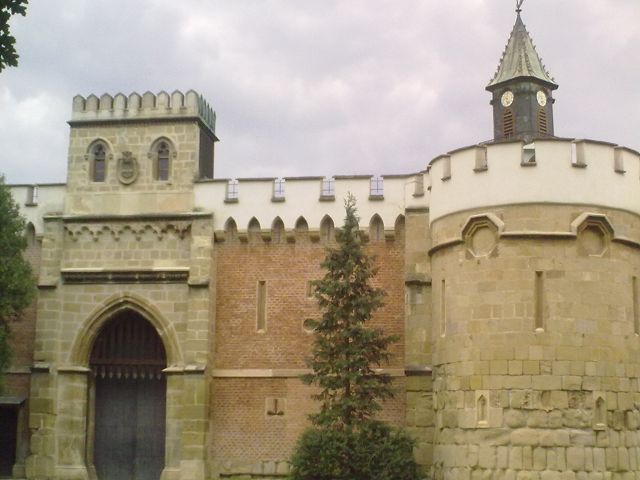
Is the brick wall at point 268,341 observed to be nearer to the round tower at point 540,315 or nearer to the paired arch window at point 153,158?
the round tower at point 540,315

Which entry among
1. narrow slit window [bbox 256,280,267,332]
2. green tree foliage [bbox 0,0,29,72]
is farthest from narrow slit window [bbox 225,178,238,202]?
green tree foliage [bbox 0,0,29,72]

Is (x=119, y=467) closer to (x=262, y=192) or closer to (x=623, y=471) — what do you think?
(x=262, y=192)

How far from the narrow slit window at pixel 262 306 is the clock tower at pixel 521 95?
9119mm

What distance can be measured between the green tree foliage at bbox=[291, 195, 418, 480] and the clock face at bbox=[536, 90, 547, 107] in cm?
940

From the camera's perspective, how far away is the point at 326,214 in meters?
27.5

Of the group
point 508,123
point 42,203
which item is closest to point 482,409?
point 508,123

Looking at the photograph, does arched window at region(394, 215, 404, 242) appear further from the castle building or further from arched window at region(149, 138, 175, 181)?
arched window at region(149, 138, 175, 181)

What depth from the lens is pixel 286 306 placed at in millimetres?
27359

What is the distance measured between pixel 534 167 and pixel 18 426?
15.1 metres

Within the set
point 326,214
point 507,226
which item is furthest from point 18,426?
point 507,226

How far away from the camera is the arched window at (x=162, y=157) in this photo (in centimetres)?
2858

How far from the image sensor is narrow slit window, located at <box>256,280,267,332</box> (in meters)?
27.4

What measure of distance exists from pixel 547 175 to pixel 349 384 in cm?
659

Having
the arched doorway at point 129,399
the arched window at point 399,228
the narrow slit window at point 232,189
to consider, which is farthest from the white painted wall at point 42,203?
the arched window at point 399,228
